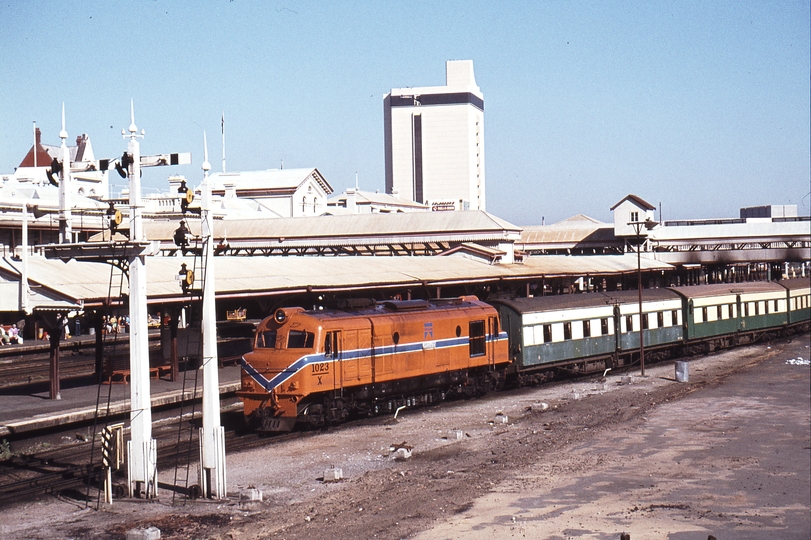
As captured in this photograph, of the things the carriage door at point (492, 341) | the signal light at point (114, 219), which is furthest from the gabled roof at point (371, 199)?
the signal light at point (114, 219)

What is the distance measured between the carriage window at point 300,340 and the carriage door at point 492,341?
350 inches

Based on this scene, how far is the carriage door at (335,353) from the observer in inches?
937

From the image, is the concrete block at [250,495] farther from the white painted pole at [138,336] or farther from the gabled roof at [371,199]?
the gabled roof at [371,199]

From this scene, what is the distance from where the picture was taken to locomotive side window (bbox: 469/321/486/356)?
29.7 metres

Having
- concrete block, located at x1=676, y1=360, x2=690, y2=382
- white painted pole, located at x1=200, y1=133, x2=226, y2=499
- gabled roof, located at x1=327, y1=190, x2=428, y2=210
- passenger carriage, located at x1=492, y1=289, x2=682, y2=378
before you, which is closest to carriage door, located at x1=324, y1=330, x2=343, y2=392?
white painted pole, located at x1=200, y1=133, x2=226, y2=499

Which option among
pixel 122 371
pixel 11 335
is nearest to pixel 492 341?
pixel 122 371

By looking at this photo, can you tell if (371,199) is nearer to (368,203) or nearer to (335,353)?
(368,203)

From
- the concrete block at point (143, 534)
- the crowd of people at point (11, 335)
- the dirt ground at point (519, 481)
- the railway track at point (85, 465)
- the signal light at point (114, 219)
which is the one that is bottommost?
the dirt ground at point (519, 481)

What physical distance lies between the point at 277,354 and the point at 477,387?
30.9ft

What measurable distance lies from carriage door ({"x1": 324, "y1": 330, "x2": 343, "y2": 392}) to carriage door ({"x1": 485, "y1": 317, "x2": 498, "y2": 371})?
7.70 meters

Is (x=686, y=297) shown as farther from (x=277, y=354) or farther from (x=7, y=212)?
(x=7, y=212)

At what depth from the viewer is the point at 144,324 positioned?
671 inches

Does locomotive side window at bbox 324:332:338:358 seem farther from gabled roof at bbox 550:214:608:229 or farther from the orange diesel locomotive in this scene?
gabled roof at bbox 550:214:608:229

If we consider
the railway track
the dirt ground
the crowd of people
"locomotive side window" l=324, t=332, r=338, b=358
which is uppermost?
"locomotive side window" l=324, t=332, r=338, b=358
